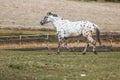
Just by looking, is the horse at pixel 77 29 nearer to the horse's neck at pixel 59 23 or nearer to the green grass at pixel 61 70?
the horse's neck at pixel 59 23

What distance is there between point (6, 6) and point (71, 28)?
3967 cm

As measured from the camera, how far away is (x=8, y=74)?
20.6 metres

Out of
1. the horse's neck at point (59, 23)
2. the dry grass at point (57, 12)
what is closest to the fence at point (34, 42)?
the horse's neck at point (59, 23)

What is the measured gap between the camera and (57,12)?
232 feet

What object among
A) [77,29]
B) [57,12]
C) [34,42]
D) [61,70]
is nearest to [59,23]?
[77,29]

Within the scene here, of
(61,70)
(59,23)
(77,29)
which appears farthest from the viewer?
(59,23)

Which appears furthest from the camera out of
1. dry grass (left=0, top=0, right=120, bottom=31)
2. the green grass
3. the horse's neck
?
dry grass (left=0, top=0, right=120, bottom=31)

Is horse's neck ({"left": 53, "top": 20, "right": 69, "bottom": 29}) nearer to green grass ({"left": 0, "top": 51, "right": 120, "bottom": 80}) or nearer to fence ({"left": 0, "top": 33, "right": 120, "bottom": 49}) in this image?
green grass ({"left": 0, "top": 51, "right": 120, "bottom": 80})

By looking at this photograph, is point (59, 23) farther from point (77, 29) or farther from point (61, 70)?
point (61, 70)

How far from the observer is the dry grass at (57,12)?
65.6 m

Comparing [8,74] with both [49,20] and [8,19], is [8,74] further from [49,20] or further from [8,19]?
[8,19]

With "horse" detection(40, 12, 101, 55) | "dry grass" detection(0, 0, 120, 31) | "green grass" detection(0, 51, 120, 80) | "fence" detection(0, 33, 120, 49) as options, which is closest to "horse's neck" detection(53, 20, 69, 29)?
"horse" detection(40, 12, 101, 55)

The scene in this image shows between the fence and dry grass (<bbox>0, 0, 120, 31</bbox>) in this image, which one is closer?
the fence

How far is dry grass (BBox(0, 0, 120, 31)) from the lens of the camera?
6556cm
